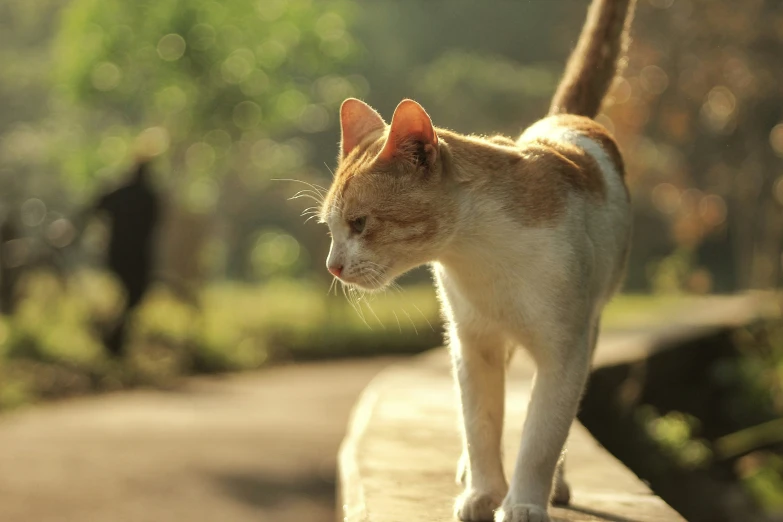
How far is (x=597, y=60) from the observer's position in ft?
11.0

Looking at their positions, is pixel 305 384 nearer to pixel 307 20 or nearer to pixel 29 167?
pixel 307 20

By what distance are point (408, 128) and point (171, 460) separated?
3708 mm

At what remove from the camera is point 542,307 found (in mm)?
2531

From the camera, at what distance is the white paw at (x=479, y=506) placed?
9.07 ft

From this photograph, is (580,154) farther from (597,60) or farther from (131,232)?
(131,232)

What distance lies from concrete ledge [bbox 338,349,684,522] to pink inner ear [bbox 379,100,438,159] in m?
0.98

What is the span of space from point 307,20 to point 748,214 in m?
5.82

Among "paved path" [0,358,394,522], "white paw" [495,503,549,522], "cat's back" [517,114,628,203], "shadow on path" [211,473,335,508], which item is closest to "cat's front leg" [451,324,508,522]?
"white paw" [495,503,549,522]

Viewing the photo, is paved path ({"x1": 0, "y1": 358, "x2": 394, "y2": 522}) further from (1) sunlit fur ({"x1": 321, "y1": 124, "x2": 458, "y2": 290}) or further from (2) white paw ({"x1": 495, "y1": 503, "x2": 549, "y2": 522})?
(1) sunlit fur ({"x1": 321, "y1": 124, "x2": 458, "y2": 290})

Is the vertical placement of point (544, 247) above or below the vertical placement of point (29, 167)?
above

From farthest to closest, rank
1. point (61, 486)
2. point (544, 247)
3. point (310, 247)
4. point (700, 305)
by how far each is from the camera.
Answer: point (310, 247), point (700, 305), point (61, 486), point (544, 247)

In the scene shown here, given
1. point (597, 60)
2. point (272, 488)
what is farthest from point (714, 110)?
point (597, 60)

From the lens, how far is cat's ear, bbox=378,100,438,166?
2396mm

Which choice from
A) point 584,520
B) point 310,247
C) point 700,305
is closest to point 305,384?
point 700,305
